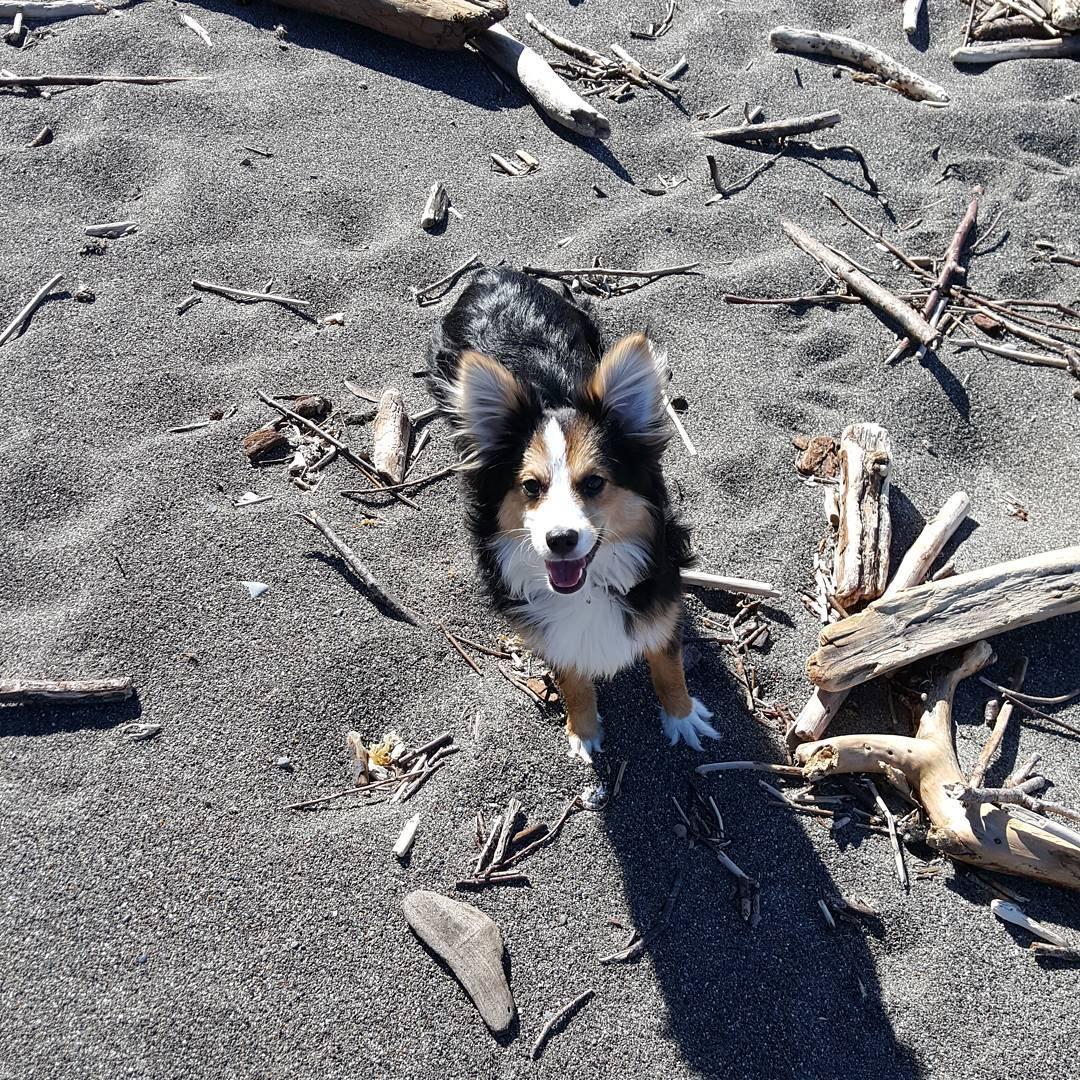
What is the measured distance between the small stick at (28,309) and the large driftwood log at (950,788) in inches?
173

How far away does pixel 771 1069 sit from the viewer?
2666 mm

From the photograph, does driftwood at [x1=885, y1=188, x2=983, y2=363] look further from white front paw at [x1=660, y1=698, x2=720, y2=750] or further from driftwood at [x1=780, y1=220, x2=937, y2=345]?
white front paw at [x1=660, y1=698, x2=720, y2=750]

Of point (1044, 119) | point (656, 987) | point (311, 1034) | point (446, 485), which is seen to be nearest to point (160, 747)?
point (311, 1034)

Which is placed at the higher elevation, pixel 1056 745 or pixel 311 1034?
pixel 1056 745

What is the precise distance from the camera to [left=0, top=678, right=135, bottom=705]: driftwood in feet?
11.1

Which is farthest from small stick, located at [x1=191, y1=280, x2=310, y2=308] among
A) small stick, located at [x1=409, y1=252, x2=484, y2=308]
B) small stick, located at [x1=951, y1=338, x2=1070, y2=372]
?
small stick, located at [x1=951, y1=338, x2=1070, y2=372]

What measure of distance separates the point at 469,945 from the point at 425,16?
220 inches

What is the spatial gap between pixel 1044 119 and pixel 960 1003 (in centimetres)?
498

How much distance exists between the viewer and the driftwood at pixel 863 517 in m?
3.54

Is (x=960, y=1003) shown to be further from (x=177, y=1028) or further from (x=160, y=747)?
(x=160, y=747)

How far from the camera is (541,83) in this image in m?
5.68

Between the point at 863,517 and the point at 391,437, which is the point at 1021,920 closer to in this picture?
the point at 863,517

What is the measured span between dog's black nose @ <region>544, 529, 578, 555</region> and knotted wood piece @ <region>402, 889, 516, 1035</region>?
4.29 feet

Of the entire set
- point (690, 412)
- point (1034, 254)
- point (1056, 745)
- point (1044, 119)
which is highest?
point (1044, 119)
